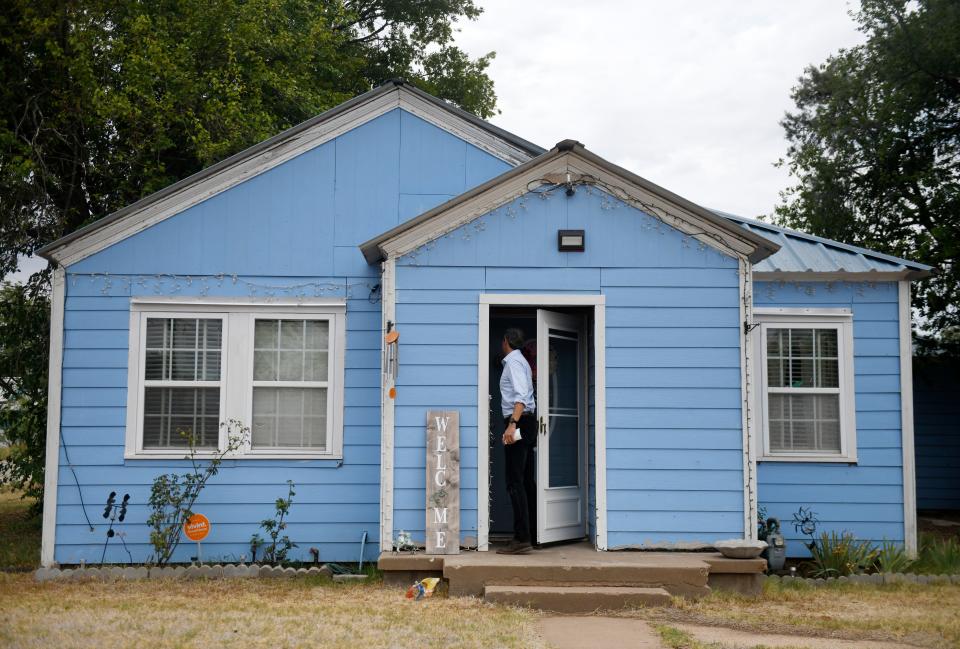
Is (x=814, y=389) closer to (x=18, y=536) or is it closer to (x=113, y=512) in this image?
(x=113, y=512)

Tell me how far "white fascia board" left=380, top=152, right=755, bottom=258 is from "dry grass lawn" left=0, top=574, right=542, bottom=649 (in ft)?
9.63

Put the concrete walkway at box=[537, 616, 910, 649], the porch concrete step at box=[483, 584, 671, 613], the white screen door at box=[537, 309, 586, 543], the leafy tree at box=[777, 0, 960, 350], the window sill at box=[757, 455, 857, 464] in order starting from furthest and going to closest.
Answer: the leafy tree at box=[777, 0, 960, 350]
the window sill at box=[757, 455, 857, 464]
the white screen door at box=[537, 309, 586, 543]
the porch concrete step at box=[483, 584, 671, 613]
the concrete walkway at box=[537, 616, 910, 649]

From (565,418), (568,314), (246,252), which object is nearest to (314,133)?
(246,252)

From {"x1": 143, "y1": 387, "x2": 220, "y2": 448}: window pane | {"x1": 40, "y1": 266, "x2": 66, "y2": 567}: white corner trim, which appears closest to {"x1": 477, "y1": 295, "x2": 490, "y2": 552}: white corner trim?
{"x1": 143, "y1": 387, "x2": 220, "y2": 448}: window pane

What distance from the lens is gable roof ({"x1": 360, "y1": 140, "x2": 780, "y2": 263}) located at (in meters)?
7.98

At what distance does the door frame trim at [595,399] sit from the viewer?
7852 mm

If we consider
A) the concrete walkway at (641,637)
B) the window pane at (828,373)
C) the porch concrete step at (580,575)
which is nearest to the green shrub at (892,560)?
the window pane at (828,373)

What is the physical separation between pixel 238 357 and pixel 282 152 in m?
2.04

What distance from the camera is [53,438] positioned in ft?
28.3

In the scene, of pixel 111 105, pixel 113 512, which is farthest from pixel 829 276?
pixel 111 105

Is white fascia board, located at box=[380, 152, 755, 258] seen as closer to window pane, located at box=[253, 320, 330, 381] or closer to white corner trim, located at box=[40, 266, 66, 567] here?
window pane, located at box=[253, 320, 330, 381]

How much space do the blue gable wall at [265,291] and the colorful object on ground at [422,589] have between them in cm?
157

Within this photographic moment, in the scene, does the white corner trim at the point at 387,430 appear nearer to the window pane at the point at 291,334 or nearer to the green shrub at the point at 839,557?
the window pane at the point at 291,334

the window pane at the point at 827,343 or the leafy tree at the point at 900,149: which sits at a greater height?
the leafy tree at the point at 900,149
